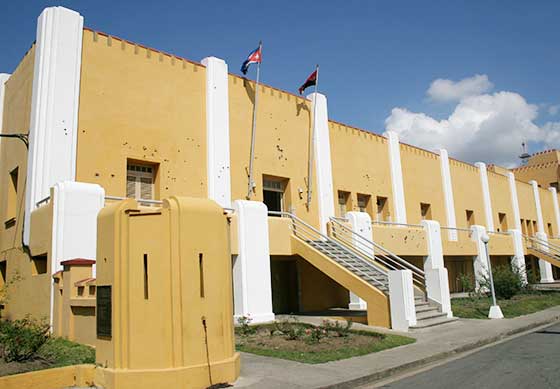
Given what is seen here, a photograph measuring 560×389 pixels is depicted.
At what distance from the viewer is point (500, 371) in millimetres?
8766

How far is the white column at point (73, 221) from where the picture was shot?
460 inches

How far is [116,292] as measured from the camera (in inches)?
306

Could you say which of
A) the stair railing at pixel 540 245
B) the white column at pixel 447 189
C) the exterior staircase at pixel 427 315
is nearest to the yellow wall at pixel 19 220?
the exterior staircase at pixel 427 315

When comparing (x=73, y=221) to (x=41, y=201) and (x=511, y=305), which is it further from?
(x=511, y=305)

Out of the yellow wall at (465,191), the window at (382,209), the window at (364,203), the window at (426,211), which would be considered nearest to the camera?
the window at (364,203)

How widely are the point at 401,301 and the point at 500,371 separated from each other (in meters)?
5.14

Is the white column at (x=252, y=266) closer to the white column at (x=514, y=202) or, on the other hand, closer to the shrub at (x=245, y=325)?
the shrub at (x=245, y=325)

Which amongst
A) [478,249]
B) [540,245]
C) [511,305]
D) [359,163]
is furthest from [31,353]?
[540,245]

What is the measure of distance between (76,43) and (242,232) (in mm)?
7506

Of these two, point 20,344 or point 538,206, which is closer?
Answer: point 20,344

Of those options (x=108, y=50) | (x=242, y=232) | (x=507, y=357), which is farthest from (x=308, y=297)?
(x=108, y=50)

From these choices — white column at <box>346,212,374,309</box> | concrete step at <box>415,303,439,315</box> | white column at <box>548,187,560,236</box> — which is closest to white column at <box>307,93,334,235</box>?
white column at <box>346,212,374,309</box>

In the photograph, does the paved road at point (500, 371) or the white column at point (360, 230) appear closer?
the paved road at point (500, 371)

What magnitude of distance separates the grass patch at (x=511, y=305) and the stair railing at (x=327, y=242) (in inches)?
153
